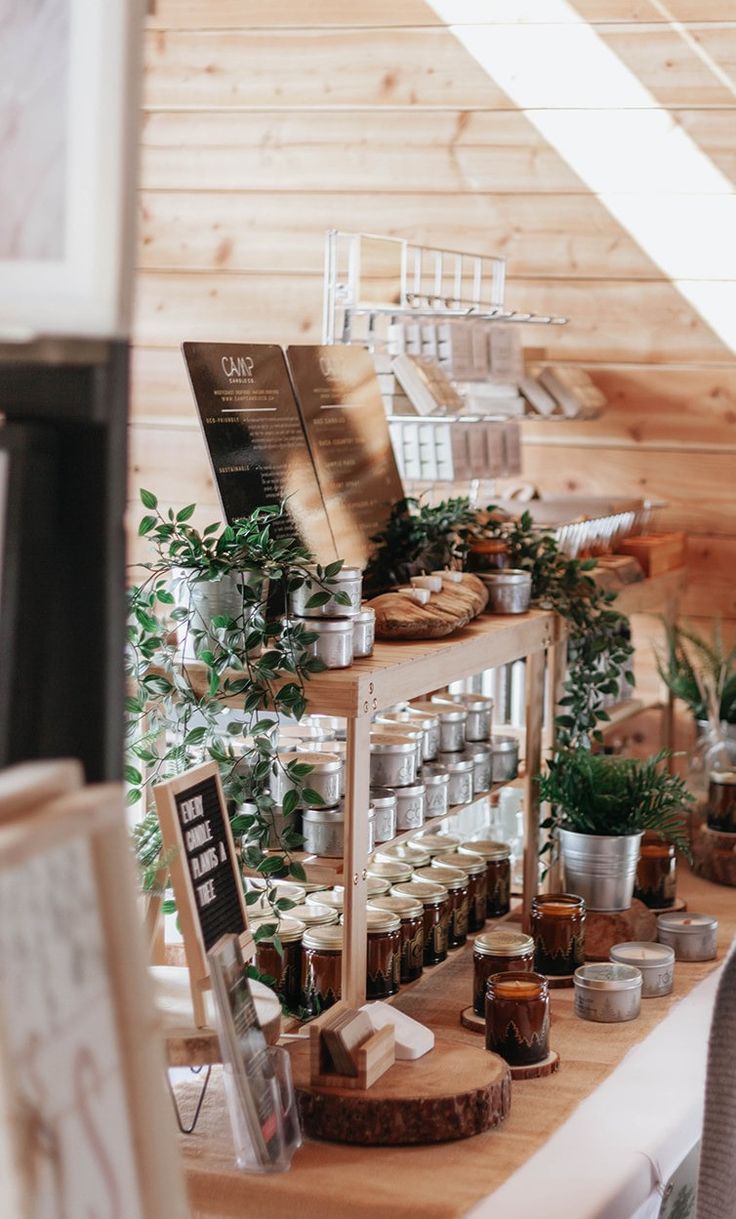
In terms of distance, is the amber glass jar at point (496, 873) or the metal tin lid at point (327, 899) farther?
the amber glass jar at point (496, 873)

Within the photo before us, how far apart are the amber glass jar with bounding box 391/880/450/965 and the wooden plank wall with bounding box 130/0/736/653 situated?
6.10 ft

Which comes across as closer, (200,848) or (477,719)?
(200,848)

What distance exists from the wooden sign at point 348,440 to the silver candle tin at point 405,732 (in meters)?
0.27

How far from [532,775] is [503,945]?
56cm

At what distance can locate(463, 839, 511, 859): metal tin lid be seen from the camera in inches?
104

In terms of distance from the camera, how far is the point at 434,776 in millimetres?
2400

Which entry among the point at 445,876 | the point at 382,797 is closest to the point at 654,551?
the point at 445,876

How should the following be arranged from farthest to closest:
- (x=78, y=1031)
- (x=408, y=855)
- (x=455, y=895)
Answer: (x=408, y=855), (x=455, y=895), (x=78, y=1031)

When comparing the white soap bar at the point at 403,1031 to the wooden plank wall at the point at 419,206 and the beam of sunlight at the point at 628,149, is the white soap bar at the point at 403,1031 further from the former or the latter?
the beam of sunlight at the point at 628,149

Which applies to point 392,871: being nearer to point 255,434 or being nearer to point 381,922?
point 381,922

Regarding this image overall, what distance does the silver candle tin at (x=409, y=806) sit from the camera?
228 centimetres

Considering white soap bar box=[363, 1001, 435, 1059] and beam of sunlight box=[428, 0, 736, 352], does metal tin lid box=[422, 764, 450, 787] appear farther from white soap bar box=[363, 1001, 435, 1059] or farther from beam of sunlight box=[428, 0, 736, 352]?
beam of sunlight box=[428, 0, 736, 352]

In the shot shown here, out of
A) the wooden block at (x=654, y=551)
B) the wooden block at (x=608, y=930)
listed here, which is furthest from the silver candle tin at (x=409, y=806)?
the wooden block at (x=654, y=551)

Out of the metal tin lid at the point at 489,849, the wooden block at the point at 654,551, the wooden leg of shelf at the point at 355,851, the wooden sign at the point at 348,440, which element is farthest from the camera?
the wooden block at the point at 654,551
